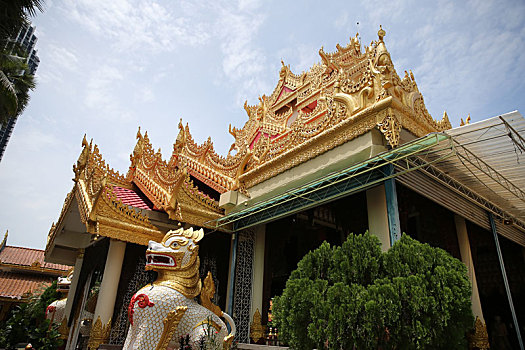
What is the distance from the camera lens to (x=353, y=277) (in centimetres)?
354

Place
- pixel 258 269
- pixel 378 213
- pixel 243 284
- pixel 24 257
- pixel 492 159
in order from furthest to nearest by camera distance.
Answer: pixel 24 257 < pixel 258 269 < pixel 243 284 < pixel 492 159 < pixel 378 213

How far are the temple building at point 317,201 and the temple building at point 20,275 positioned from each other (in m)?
9.16

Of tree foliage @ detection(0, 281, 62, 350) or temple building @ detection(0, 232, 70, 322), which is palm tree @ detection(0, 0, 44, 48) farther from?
temple building @ detection(0, 232, 70, 322)

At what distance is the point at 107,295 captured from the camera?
23.0 ft

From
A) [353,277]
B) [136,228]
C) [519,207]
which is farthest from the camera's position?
[519,207]

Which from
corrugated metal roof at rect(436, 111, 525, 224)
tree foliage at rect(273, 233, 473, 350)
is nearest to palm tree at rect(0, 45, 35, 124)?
tree foliage at rect(273, 233, 473, 350)

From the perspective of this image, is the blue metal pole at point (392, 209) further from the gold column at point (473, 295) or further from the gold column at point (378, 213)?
the gold column at point (473, 295)

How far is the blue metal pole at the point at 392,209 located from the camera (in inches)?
185

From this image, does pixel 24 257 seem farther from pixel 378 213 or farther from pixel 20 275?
pixel 378 213

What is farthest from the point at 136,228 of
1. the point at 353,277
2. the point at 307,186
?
the point at 353,277

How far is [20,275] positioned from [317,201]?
59.4 feet

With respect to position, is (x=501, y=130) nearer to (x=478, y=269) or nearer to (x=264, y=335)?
(x=478, y=269)

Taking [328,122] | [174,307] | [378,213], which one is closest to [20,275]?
[174,307]

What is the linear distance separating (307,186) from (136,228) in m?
3.53
